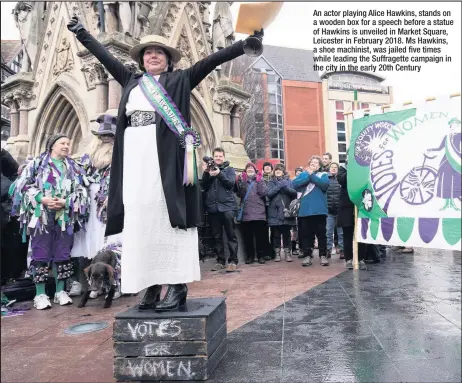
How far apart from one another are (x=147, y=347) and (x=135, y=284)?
38 centimetres

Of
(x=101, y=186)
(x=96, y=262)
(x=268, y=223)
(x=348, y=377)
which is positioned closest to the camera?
(x=348, y=377)

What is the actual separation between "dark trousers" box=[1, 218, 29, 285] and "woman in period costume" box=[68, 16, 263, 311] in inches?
140

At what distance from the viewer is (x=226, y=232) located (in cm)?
656

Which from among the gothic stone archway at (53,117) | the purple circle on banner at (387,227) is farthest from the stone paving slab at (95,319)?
the gothic stone archway at (53,117)

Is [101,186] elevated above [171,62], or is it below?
below

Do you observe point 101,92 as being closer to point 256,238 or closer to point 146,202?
point 256,238

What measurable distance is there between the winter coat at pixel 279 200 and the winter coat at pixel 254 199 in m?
0.16

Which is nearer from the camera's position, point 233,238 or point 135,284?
point 135,284

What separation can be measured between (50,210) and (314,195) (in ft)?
13.3

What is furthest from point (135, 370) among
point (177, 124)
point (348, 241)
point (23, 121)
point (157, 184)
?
point (23, 121)

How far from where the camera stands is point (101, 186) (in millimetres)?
4973

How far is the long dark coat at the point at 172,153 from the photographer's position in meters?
2.46

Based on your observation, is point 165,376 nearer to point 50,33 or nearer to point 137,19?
point 137,19

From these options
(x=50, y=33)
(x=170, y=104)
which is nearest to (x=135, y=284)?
(x=170, y=104)
